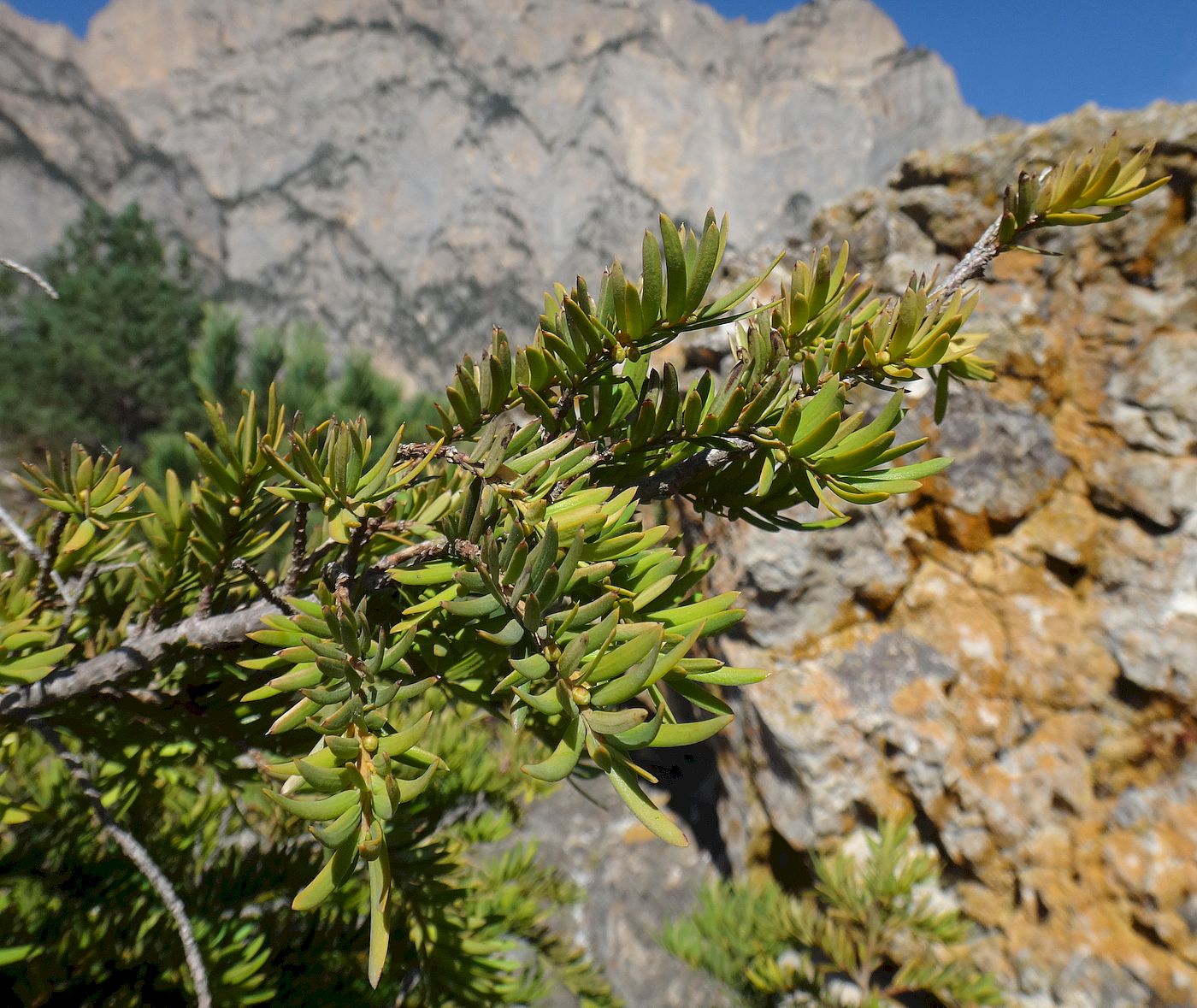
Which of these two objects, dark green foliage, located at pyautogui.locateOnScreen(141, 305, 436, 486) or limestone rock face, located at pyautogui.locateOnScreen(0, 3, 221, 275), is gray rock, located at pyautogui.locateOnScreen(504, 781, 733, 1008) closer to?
dark green foliage, located at pyautogui.locateOnScreen(141, 305, 436, 486)

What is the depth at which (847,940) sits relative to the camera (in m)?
0.98

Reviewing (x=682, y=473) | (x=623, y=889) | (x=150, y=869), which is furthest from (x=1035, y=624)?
(x=150, y=869)

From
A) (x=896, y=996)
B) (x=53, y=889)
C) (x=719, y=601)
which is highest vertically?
(x=719, y=601)

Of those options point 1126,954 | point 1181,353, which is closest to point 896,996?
point 1126,954

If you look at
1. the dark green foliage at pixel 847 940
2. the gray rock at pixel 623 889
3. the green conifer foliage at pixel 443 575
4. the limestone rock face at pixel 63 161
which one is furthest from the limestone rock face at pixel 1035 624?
the limestone rock face at pixel 63 161

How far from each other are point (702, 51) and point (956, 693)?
2143 centimetres

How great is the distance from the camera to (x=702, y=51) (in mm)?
17938

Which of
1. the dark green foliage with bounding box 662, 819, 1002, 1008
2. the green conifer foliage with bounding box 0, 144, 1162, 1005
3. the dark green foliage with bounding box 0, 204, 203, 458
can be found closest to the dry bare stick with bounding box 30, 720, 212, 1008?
the green conifer foliage with bounding box 0, 144, 1162, 1005

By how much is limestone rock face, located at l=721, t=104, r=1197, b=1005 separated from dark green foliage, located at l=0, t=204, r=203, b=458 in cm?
502

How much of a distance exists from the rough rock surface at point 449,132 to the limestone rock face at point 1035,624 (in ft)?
42.1

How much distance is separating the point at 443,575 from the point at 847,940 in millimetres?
1098

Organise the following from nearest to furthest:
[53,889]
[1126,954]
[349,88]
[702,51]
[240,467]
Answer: [240,467]
[53,889]
[1126,954]
[349,88]
[702,51]

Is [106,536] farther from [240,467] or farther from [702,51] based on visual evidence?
[702,51]

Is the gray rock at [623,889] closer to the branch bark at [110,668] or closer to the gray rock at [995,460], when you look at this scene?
the gray rock at [995,460]
